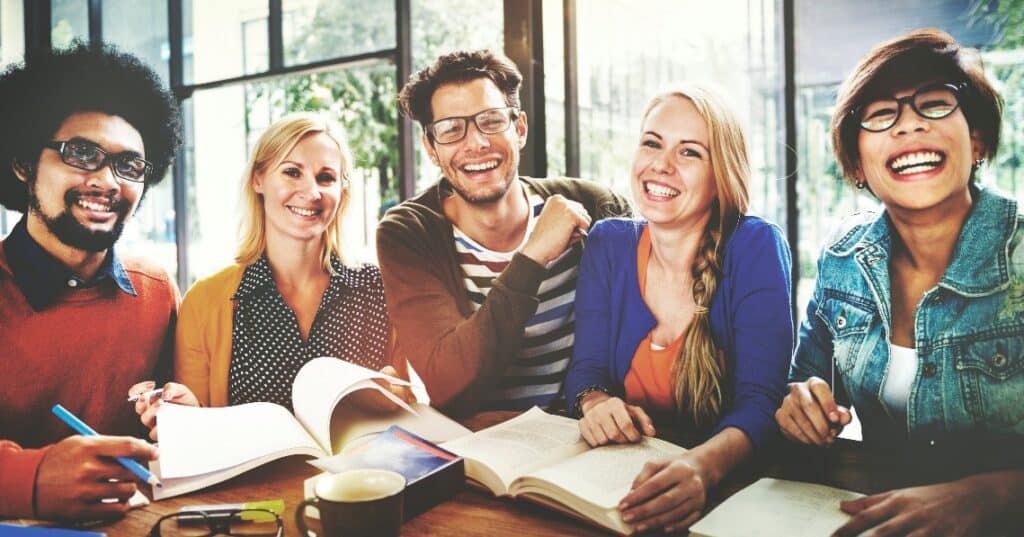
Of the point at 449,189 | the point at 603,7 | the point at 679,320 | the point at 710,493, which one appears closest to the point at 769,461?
the point at 710,493

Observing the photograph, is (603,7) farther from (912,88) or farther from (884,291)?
(884,291)

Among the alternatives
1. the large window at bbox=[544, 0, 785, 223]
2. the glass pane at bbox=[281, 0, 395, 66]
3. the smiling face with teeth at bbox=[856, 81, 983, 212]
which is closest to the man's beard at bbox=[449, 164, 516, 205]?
the large window at bbox=[544, 0, 785, 223]

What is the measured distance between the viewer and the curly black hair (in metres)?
1.45

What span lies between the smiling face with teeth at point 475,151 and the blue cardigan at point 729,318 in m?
0.25

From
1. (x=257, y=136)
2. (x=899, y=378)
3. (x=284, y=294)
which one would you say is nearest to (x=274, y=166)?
(x=257, y=136)

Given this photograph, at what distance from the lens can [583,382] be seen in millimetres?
1461

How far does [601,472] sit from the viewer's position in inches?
42.1

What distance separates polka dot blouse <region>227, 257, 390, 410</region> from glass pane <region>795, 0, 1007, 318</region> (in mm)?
957

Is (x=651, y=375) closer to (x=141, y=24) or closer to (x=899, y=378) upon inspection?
(x=899, y=378)

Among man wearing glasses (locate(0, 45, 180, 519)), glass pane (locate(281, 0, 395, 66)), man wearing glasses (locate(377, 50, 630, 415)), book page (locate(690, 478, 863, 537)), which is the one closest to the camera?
book page (locate(690, 478, 863, 537))

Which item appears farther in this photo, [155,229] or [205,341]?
[155,229]

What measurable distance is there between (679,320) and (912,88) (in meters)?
0.58

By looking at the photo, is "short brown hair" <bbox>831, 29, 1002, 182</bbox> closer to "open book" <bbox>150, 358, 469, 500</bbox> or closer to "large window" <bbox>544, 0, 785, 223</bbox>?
"large window" <bbox>544, 0, 785, 223</bbox>

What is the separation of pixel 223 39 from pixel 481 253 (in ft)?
4.36
